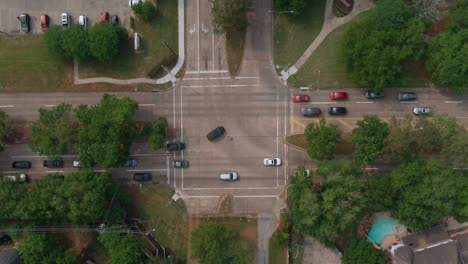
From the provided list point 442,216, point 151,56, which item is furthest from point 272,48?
point 442,216

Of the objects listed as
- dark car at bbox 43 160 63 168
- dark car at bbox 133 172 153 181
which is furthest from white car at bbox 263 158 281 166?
dark car at bbox 43 160 63 168

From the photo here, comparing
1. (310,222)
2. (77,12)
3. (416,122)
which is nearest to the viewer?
(310,222)

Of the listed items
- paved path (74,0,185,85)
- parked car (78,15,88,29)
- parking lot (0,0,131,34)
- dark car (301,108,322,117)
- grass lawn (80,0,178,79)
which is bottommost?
dark car (301,108,322,117)

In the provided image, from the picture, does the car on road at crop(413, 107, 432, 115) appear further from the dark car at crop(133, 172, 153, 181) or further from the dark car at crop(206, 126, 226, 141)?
the dark car at crop(133, 172, 153, 181)

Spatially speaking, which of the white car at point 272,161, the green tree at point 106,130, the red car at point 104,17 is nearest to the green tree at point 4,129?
the green tree at point 106,130

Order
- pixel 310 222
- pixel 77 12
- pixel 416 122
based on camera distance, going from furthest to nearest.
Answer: pixel 77 12 → pixel 416 122 → pixel 310 222

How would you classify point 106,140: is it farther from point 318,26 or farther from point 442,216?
point 442,216
